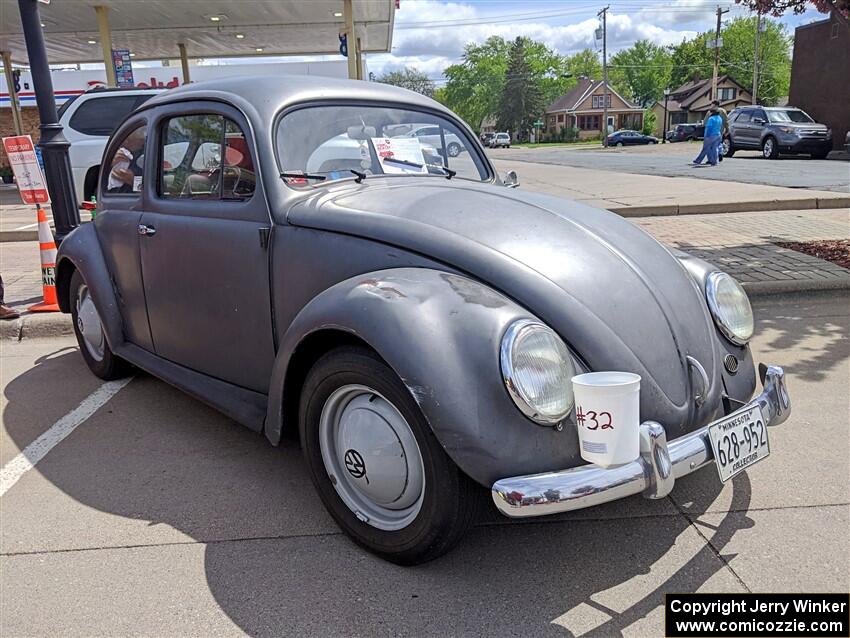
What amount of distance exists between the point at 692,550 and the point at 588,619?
566 millimetres

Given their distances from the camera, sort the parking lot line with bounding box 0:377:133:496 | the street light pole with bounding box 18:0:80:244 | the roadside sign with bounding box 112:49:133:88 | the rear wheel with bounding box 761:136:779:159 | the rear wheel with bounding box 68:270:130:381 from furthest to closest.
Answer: the rear wheel with bounding box 761:136:779:159 → the roadside sign with bounding box 112:49:133:88 → the street light pole with bounding box 18:0:80:244 → the rear wheel with bounding box 68:270:130:381 → the parking lot line with bounding box 0:377:133:496

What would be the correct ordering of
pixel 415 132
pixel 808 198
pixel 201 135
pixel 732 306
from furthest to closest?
pixel 808 198 → pixel 415 132 → pixel 201 135 → pixel 732 306

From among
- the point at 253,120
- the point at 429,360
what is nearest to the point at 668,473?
the point at 429,360

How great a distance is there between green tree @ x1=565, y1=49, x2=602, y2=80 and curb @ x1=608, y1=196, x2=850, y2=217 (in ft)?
361

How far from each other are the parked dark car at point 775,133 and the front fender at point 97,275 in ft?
74.4

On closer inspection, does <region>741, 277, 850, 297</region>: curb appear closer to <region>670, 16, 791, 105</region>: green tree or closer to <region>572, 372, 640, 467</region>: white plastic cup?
<region>572, 372, 640, 467</region>: white plastic cup

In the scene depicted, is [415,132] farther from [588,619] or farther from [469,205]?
[588,619]

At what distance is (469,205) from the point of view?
2799 mm

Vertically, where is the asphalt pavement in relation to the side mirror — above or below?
below

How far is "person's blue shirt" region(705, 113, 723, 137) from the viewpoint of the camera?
57.3 ft

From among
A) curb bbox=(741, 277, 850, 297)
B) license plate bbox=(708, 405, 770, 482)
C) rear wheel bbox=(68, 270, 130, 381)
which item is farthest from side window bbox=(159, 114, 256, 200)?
curb bbox=(741, 277, 850, 297)

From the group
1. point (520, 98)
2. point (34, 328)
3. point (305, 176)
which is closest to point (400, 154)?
point (305, 176)

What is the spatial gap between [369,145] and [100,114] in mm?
9320

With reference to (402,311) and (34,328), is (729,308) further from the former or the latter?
(34,328)
